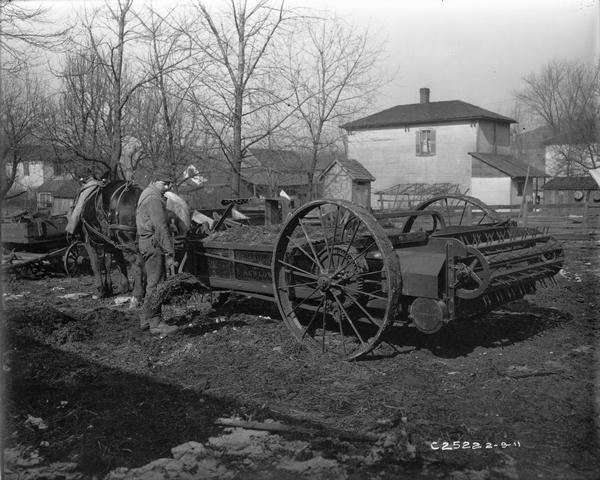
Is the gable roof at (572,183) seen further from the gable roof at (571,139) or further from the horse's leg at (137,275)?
the horse's leg at (137,275)

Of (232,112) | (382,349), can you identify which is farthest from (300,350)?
(232,112)

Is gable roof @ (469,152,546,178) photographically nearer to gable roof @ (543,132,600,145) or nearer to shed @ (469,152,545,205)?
shed @ (469,152,545,205)

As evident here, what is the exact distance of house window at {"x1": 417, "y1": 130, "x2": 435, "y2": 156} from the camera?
42.5 metres

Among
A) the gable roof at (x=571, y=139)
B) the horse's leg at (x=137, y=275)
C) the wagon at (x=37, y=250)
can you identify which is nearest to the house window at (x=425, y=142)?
the gable roof at (x=571, y=139)

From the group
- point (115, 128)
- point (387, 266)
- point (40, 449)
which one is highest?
point (115, 128)

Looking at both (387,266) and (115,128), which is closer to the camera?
(387,266)

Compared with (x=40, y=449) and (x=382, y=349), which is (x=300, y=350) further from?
(x=40, y=449)

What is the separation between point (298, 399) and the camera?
5.02 m

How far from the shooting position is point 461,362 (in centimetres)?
589

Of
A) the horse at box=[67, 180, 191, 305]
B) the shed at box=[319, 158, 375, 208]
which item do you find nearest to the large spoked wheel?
the horse at box=[67, 180, 191, 305]

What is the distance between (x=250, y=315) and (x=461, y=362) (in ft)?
10.4

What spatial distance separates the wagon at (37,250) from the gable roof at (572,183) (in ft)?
123

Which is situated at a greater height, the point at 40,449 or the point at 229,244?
the point at 229,244

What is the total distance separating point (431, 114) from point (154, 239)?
1498 inches
